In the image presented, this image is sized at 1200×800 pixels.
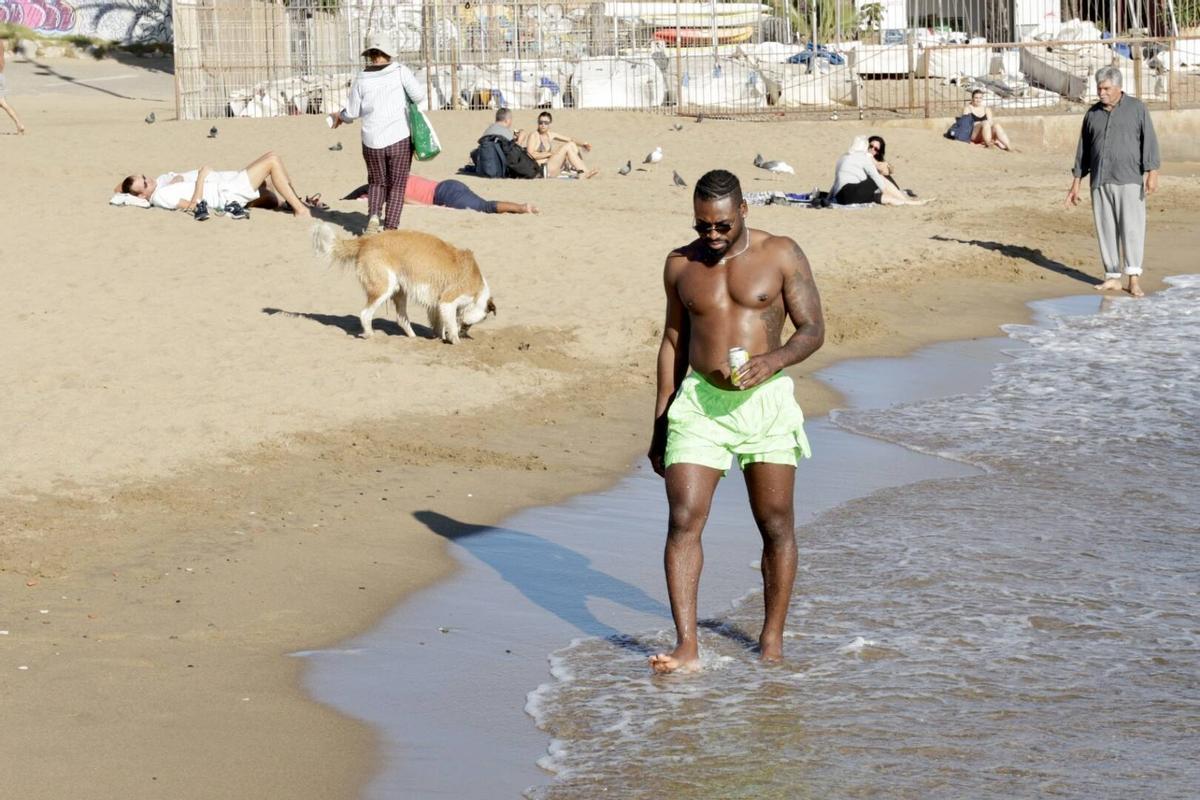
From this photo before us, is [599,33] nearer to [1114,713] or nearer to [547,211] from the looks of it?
[547,211]

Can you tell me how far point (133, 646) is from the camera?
5.76 metres

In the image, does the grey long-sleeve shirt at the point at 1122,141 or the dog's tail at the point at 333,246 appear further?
the grey long-sleeve shirt at the point at 1122,141

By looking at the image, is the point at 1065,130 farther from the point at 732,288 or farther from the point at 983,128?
the point at 732,288

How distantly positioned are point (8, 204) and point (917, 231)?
908 centimetres

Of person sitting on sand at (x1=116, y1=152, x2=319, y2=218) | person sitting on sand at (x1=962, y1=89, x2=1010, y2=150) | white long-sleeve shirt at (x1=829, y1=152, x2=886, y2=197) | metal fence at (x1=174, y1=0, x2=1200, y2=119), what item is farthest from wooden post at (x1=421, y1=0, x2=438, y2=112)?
person sitting on sand at (x1=116, y1=152, x2=319, y2=218)

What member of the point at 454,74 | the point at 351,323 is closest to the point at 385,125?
the point at 351,323

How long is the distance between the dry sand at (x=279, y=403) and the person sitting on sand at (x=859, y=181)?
31 centimetres

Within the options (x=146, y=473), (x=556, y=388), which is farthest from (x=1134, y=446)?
(x=146, y=473)

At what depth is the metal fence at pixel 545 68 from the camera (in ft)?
87.6

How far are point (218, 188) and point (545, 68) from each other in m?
12.5

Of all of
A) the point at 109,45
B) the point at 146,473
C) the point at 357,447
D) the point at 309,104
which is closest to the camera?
the point at 146,473

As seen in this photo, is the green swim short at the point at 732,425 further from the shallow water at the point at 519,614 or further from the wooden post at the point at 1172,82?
the wooden post at the point at 1172,82

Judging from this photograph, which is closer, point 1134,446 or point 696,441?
point 696,441

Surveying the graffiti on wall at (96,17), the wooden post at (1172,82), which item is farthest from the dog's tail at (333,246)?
the graffiti on wall at (96,17)
